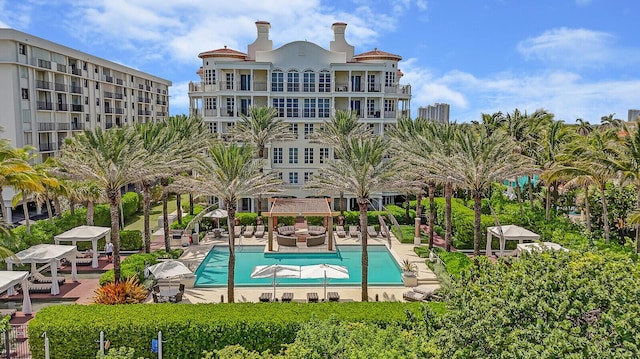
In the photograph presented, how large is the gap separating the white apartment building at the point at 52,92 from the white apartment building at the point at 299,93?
1534cm

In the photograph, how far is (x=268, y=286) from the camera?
25359mm

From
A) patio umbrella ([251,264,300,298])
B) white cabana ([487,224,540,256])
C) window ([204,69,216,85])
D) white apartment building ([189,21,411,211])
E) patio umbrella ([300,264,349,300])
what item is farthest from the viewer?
window ([204,69,216,85])

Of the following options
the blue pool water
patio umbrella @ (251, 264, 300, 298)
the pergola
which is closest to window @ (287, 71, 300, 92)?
the pergola

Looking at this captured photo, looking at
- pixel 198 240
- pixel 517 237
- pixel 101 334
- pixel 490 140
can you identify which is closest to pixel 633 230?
pixel 517 237

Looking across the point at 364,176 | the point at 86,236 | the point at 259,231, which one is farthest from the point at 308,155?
the point at 364,176

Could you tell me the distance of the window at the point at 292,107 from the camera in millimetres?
47188

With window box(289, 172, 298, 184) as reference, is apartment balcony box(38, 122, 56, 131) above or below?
above

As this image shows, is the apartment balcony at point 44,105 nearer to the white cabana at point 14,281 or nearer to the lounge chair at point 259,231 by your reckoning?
the lounge chair at point 259,231

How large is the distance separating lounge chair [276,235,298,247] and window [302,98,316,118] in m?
16.5

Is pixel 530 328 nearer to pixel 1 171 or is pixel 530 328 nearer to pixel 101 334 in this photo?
pixel 101 334

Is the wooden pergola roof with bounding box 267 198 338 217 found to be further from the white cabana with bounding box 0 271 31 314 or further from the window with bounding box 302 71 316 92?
the white cabana with bounding box 0 271 31 314

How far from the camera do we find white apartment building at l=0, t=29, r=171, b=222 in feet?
145

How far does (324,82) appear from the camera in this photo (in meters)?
46.9

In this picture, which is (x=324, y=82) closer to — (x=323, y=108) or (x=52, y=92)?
(x=323, y=108)
